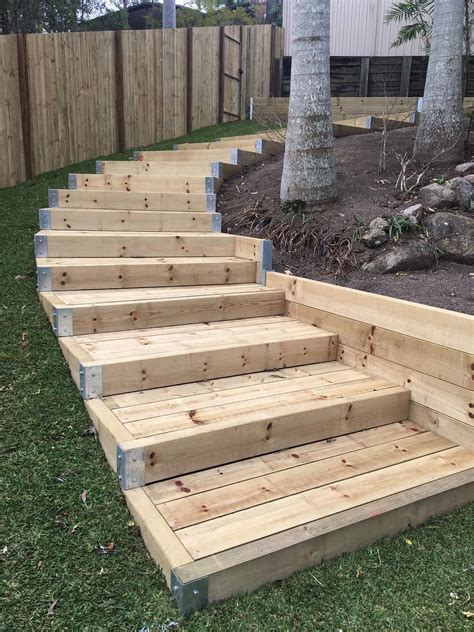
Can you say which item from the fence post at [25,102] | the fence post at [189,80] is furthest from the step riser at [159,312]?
the fence post at [189,80]

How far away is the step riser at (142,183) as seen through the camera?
5.45 m

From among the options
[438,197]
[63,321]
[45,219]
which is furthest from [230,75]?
[63,321]

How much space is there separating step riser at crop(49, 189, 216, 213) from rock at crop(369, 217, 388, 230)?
1.76m

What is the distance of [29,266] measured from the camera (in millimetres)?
4297

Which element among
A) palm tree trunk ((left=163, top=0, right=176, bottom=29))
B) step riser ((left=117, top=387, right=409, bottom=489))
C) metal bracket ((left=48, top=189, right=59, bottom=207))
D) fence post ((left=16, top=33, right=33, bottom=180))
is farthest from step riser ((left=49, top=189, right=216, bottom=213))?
palm tree trunk ((left=163, top=0, right=176, bottom=29))

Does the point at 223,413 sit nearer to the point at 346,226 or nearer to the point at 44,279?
the point at 44,279

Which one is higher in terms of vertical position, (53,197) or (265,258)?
(53,197)

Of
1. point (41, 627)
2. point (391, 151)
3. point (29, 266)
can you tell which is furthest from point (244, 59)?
point (41, 627)

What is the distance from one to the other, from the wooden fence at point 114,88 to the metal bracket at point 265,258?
4.29m

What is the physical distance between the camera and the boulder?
3689mm

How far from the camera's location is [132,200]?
5016mm

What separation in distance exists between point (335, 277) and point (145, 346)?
152cm

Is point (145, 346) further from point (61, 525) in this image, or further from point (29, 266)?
point (29, 266)

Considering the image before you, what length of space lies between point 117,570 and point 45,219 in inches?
129
